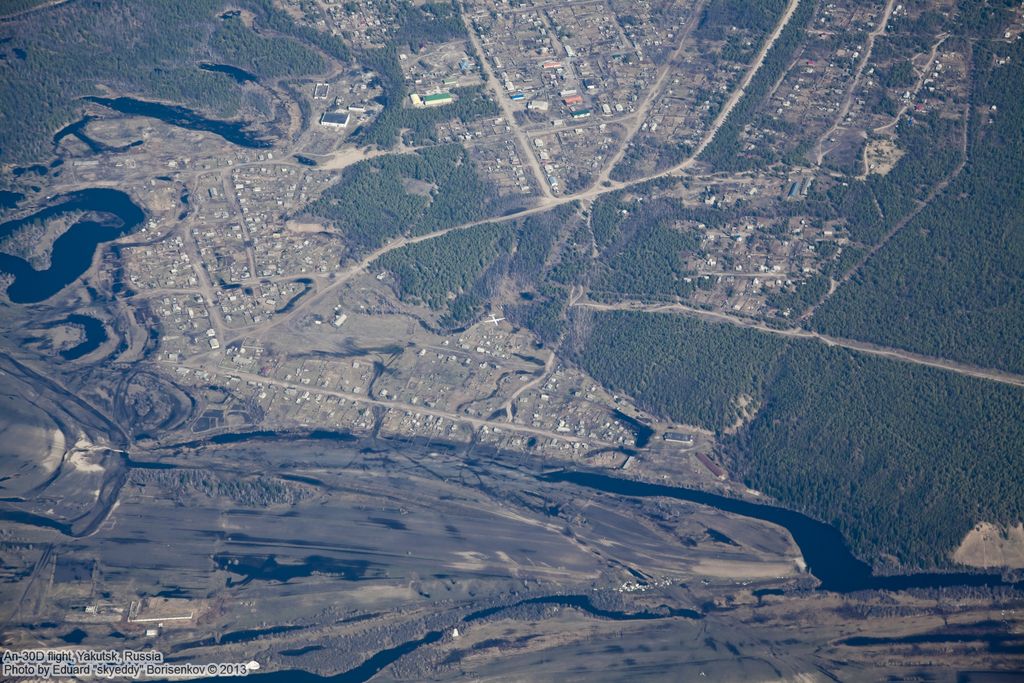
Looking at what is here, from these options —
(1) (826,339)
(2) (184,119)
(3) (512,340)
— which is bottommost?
(3) (512,340)

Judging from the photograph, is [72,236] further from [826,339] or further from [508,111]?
[826,339]

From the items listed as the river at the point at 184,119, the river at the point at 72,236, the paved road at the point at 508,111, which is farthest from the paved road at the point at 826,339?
the river at the point at 72,236

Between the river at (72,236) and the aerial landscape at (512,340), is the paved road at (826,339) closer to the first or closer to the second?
the aerial landscape at (512,340)

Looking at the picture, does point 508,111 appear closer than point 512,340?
No

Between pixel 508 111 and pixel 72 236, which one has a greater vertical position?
pixel 508 111

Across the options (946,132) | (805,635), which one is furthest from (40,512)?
(946,132)

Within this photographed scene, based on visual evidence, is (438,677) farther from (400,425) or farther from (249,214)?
(249,214)

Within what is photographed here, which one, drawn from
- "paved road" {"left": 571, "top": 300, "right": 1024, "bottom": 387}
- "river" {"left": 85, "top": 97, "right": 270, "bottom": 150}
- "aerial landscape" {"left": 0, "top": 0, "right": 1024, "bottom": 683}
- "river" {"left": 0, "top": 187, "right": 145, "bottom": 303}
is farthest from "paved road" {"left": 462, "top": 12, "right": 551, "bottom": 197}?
"river" {"left": 0, "top": 187, "right": 145, "bottom": 303}

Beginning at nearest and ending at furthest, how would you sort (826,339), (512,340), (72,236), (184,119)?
(826,339), (512,340), (72,236), (184,119)

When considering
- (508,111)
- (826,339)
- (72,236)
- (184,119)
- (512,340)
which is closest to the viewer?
(826,339)

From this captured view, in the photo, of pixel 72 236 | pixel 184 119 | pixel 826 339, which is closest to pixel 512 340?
pixel 826 339
